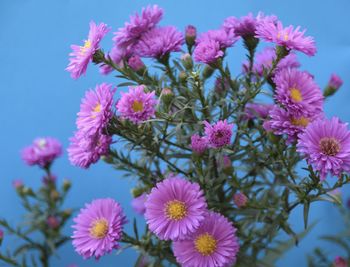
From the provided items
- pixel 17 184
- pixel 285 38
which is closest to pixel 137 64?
pixel 285 38

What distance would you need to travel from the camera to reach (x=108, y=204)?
0.78m

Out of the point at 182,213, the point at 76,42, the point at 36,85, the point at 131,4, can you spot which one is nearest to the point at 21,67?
the point at 36,85

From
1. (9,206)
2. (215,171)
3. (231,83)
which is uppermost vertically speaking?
(9,206)

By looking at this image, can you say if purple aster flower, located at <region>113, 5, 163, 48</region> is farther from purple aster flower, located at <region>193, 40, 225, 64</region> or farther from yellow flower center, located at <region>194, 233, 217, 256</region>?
yellow flower center, located at <region>194, 233, 217, 256</region>

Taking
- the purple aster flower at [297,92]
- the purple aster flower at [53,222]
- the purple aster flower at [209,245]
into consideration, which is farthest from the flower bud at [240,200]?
the purple aster flower at [53,222]

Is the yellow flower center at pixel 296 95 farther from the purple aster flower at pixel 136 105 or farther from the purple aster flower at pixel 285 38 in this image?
the purple aster flower at pixel 136 105

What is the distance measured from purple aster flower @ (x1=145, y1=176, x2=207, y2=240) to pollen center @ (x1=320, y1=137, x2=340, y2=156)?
0.18 metres

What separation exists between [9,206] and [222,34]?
2.77 ft

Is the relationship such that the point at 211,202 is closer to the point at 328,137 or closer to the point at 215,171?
the point at 215,171

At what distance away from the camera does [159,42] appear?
0.78 m

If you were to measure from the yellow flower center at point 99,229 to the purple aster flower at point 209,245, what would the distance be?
11 centimetres

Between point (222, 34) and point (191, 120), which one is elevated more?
point (222, 34)

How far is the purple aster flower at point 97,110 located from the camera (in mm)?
669

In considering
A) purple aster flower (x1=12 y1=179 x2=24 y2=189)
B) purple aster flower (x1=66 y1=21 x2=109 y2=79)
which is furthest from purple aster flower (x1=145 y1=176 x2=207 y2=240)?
purple aster flower (x1=12 y1=179 x2=24 y2=189)
